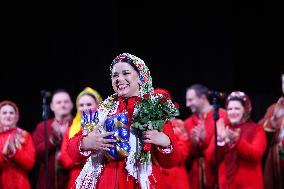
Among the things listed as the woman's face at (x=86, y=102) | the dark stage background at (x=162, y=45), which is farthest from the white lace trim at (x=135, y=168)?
the dark stage background at (x=162, y=45)

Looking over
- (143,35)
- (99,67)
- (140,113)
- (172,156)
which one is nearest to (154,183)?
(172,156)

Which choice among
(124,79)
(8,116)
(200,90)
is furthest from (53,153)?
(124,79)

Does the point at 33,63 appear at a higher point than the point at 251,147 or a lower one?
higher

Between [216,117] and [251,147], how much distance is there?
0.60 meters

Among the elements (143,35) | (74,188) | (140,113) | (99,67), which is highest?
(143,35)

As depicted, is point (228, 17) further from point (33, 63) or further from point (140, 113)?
point (140, 113)

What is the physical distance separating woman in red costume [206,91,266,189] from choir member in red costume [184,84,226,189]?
27cm

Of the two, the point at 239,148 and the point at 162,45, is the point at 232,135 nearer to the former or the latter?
the point at 239,148

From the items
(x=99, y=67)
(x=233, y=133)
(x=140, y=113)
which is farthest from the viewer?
(x=99, y=67)

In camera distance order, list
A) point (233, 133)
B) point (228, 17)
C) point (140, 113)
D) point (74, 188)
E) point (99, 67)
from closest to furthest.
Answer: point (140, 113), point (74, 188), point (233, 133), point (99, 67), point (228, 17)

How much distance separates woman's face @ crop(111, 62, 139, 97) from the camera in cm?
376

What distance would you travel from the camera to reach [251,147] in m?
6.25

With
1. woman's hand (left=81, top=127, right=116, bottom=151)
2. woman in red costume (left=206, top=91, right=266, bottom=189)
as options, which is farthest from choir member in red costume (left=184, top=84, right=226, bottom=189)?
woman's hand (left=81, top=127, right=116, bottom=151)

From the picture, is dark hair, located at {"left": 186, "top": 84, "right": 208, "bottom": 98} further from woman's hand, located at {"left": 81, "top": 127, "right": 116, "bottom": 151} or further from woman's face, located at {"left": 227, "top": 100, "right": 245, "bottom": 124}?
woman's hand, located at {"left": 81, "top": 127, "right": 116, "bottom": 151}
